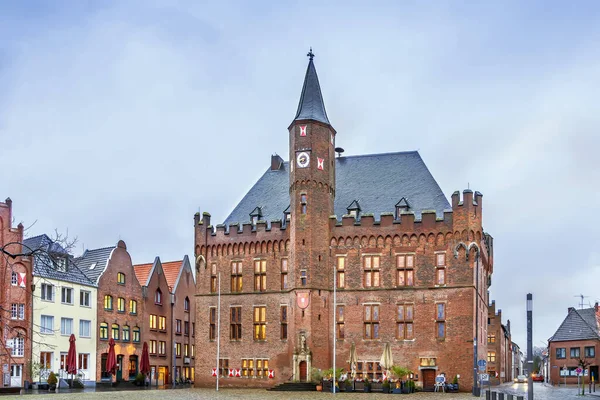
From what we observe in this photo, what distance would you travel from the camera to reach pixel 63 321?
218ft

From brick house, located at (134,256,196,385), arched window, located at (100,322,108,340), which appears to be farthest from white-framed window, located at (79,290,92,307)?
brick house, located at (134,256,196,385)

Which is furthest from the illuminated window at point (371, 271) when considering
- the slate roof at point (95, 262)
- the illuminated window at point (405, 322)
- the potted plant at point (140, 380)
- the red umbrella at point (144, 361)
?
the slate roof at point (95, 262)

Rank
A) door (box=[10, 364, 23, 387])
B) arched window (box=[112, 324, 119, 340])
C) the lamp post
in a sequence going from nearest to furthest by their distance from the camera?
the lamp post → door (box=[10, 364, 23, 387]) → arched window (box=[112, 324, 119, 340])

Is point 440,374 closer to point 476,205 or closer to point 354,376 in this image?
point 354,376

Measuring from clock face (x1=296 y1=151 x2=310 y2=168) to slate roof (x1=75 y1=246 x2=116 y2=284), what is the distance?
2278 centimetres

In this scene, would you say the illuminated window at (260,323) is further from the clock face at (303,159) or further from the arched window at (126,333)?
the arched window at (126,333)

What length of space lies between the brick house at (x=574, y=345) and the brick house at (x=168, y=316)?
4752 centimetres

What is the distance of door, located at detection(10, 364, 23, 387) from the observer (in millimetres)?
59341

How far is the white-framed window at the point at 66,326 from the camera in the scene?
2616 inches

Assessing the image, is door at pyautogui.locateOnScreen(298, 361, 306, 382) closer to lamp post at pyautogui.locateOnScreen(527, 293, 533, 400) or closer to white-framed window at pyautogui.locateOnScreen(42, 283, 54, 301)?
white-framed window at pyautogui.locateOnScreen(42, 283, 54, 301)

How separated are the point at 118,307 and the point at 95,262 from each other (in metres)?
4.80

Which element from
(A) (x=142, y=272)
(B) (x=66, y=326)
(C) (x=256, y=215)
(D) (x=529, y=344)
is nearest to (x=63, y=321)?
(B) (x=66, y=326)

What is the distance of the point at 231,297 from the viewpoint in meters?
65.1

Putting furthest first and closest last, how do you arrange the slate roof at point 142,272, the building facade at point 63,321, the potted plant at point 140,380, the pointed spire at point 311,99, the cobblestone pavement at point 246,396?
the slate roof at point 142,272
the potted plant at point 140,380
the building facade at point 63,321
the pointed spire at point 311,99
the cobblestone pavement at point 246,396
